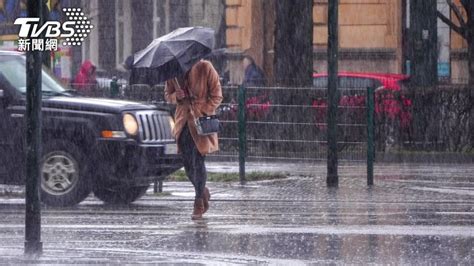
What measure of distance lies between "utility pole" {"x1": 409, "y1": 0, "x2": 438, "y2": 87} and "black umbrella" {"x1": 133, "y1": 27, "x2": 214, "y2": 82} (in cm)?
1538

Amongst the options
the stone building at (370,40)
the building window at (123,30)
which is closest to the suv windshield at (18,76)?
the stone building at (370,40)

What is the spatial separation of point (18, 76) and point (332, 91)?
158 inches

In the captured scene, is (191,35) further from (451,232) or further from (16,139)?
(451,232)

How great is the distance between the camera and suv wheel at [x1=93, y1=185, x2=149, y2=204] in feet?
56.3

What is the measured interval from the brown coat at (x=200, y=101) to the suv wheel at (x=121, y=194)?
2.34m

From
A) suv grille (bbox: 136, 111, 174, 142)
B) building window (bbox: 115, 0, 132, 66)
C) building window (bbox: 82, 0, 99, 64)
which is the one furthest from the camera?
building window (bbox: 82, 0, 99, 64)

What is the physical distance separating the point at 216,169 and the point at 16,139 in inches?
271

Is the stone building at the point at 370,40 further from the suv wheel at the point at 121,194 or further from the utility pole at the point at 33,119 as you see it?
the utility pole at the point at 33,119

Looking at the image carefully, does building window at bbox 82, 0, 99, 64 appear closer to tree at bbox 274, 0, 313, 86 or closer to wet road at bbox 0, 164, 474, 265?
tree at bbox 274, 0, 313, 86

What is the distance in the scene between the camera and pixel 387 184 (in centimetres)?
1972

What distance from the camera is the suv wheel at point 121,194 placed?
56.3 feet

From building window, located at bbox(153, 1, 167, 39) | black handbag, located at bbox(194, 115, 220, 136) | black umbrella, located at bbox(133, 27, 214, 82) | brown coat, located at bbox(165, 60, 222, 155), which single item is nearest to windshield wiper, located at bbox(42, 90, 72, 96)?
black umbrella, located at bbox(133, 27, 214, 82)

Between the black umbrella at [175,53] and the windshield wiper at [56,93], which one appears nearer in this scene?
the black umbrella at [175,53]

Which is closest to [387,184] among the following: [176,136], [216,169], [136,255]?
[216,169]
